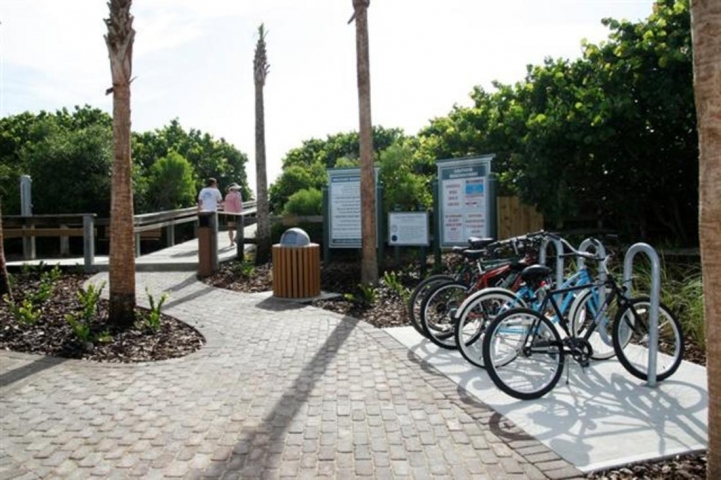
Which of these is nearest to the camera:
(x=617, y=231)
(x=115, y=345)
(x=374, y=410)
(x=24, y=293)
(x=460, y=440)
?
(x=460, y=440)

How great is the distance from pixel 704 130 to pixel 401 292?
274 inches

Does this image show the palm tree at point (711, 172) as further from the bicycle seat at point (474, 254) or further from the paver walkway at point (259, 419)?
the bicycle seat at point (474, 254)

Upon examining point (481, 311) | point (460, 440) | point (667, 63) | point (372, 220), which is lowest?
point (460, 440)

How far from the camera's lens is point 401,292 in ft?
32.0

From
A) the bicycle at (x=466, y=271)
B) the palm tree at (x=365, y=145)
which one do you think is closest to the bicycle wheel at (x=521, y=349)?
the bicycle at (x=466, y=271)

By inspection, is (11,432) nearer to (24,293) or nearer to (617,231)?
(24,293)

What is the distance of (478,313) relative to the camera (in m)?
6.27

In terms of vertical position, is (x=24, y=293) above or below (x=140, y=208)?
below

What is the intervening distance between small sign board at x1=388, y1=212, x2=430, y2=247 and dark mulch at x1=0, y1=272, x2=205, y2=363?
512cm

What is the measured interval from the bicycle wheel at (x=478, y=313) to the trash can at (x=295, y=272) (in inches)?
163

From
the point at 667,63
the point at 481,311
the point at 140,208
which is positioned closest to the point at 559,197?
the point at 667,63

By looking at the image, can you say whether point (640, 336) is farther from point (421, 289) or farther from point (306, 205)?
point (306, 205)

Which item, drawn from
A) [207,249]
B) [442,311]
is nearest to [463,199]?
[442,311]

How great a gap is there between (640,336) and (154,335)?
17.0 feet
